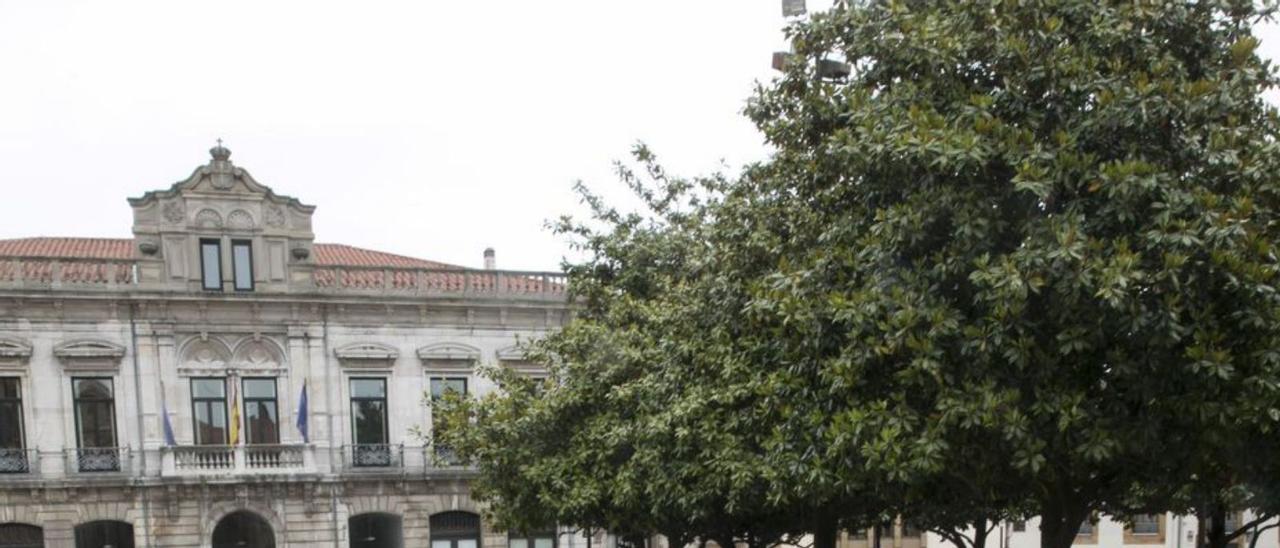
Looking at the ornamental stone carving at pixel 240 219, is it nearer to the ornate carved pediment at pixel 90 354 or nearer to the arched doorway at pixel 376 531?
the ornate carved pediment at pixel 90 354

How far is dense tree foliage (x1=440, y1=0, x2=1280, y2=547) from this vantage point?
945cm

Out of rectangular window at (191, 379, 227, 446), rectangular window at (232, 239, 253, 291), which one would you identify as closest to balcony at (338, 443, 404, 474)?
rectangular window at (191, 379, 227, 446)

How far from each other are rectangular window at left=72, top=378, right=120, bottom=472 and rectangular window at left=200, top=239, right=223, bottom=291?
3.25 m

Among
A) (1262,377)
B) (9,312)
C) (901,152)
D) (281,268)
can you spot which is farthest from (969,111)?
(9,312)

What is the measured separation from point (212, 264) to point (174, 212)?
1.54 m

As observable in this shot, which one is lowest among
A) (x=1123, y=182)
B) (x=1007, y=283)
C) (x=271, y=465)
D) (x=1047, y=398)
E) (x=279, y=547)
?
(x=279, y=547)

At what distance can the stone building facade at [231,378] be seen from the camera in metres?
28.0

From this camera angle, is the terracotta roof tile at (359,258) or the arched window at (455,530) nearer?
the arched window at (455,530)

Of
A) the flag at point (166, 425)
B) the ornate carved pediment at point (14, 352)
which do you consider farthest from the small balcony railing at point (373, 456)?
the ornate carved pediment at point (14, 352)

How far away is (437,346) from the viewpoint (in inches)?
1241

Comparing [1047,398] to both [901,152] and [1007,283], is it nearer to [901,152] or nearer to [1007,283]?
[1007,283]

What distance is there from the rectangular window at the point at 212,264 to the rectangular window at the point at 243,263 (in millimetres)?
351

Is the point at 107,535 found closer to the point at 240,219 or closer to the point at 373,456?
the point at 373,456

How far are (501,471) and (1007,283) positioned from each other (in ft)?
41.1
